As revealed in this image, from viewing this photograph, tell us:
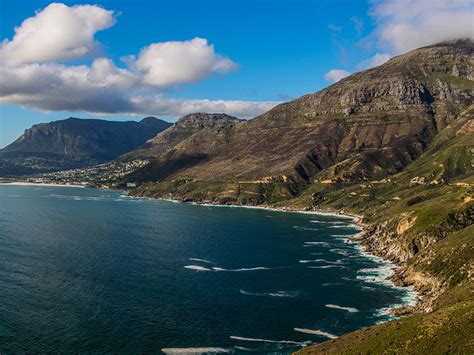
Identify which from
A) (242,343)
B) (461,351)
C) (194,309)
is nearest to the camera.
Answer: (461,351)

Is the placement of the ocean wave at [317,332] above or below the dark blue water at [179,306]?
below

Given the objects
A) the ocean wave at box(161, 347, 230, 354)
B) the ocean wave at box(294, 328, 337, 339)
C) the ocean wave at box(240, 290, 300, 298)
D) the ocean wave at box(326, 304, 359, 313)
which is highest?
the ocean wave at box(240, 290, 300, 298)

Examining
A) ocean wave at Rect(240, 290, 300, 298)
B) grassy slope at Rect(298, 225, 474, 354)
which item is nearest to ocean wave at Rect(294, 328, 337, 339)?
grassy slope at Rect(298, 225, 474, 354)

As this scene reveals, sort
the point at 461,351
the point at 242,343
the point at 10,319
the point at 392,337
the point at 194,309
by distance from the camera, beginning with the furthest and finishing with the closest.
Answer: the point at 194,309
the point at 10,319
the point at 242,343
the point at 392,337
the point at 461,351

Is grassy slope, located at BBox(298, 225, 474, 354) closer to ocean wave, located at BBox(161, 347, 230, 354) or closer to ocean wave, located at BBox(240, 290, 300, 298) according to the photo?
ocean wave, located at BBox(161, 347, 230, 354)

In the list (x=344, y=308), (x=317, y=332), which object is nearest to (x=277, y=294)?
(x=344, y=308)

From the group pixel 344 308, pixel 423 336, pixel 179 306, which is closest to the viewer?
pixel 423 336

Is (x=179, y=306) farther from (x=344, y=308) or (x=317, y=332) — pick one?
(x=344, y=308)

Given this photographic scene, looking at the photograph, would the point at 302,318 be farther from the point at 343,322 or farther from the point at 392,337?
the point at 392,337

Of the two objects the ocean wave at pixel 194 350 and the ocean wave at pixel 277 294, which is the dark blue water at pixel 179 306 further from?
the ocean wave at pixel 194 350

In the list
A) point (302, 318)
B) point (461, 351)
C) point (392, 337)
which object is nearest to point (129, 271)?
point (302, 318)

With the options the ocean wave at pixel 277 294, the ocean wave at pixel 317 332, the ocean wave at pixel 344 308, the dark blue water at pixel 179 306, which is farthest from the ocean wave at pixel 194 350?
the ocean wave at pixel 344 308
